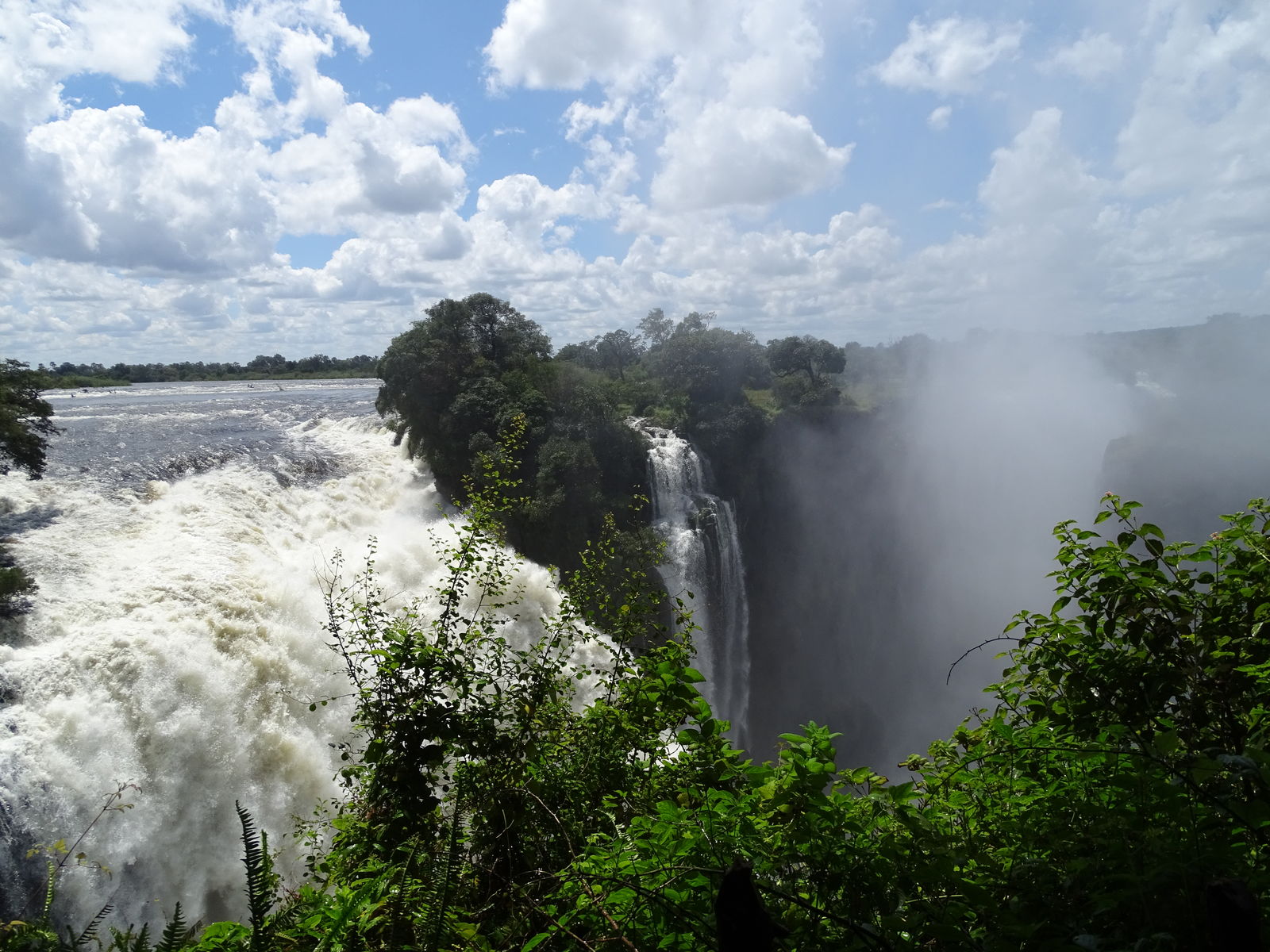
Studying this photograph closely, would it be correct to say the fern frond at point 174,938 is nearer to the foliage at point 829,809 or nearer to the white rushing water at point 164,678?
the foliage at point 829,809

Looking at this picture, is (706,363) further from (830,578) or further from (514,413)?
(514,413)

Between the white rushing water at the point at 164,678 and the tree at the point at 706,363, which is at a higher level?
the tree at the point at 706,363

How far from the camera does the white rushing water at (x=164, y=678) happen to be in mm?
7957

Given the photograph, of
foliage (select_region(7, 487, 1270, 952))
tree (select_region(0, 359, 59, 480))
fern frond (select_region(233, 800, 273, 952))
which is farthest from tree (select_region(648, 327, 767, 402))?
fern frond (select_region(233, 800, 273, 952))

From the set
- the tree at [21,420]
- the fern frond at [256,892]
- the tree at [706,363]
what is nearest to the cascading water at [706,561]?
the tree at [706,363]

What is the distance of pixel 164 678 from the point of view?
31.0 feet

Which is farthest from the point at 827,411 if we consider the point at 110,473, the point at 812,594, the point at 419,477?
the point at 110,473

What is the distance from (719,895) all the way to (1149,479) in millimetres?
35188

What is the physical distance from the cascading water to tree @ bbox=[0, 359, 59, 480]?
49.2 ft

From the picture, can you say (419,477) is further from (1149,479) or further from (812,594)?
(1149,479)

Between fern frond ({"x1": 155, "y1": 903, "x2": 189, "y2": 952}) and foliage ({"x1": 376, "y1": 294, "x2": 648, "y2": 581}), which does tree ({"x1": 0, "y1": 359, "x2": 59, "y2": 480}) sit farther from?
fern frond ({"x1": 155, "y1": 903, "x2": 189, "y2": 952})

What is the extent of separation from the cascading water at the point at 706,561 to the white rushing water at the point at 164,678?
23.8 ft

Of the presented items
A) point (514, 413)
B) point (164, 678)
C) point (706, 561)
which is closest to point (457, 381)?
point (514, 413)

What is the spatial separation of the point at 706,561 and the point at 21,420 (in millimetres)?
17275
